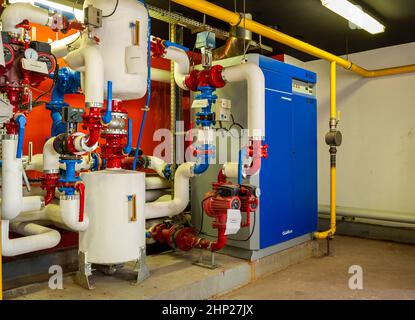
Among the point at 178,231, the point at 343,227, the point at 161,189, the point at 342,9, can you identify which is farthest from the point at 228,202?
the point at 343,227

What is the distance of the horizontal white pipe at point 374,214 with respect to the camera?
4383 millimetres

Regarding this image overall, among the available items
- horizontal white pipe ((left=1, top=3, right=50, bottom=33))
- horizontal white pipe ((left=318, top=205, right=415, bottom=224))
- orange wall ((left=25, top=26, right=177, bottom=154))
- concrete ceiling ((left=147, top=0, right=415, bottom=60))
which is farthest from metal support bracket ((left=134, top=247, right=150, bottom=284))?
horizontal white pipe ((left=318, top=205, right=415, bottom=224))

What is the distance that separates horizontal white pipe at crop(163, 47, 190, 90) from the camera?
295 centimetres

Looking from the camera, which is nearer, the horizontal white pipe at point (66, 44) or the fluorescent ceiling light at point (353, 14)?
the horizontal white pipe at point (66, 44)

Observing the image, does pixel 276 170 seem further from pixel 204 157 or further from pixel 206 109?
pixel 206 109

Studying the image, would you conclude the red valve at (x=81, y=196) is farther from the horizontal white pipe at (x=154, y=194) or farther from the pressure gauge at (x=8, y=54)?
the horizontal white pipe at (x=154, y=194)

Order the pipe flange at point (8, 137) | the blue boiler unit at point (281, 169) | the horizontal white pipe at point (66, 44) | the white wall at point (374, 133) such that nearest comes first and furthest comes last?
the pipe flange at point (8, 137) < the horizontal white pipe at point (66, 44) < the blue boiler unit at point (281, 169) < the white wall at point (374, 133)

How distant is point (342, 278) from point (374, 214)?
1666mm

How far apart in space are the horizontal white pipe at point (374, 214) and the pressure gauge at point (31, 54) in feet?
13.1

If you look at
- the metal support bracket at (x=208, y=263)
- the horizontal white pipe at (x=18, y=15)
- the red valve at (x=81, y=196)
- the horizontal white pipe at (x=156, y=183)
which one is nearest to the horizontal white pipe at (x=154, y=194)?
the horizontal white pipe at (x=156, y=183)

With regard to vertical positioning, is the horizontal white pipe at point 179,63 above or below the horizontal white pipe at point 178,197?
above

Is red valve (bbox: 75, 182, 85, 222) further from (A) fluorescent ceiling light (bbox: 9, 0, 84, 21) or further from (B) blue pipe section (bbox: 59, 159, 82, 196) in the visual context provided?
(A) fluorescent ceiling light (bbox: 9, 0, 84, 21)

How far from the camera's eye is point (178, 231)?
3111 mm

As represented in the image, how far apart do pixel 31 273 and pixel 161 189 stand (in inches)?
51.4
